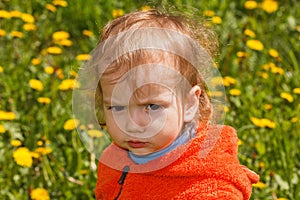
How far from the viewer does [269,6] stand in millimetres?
3562

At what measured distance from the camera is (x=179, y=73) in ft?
5.60

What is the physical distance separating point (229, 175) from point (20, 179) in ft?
3.13

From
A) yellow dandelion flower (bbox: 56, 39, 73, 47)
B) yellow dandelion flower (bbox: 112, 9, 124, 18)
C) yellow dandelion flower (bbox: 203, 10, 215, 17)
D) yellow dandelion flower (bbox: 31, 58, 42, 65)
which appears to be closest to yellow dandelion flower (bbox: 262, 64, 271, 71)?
yellow dandelion flower (bbox: 203, 10, 215, 17)

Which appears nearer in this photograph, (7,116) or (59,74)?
(7,116)

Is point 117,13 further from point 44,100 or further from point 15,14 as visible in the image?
point 44,100

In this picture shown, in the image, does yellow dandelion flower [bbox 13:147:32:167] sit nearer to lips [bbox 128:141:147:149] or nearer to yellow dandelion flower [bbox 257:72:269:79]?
lips [bbox 128:141:147:149]

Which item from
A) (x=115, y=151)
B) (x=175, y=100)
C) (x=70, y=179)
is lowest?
(x=70, y=179)

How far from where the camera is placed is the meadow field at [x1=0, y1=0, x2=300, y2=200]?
99.2 inches

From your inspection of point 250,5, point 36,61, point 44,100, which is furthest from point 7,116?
point 250,5

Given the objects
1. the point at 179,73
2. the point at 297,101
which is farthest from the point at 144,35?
the point at 297,101

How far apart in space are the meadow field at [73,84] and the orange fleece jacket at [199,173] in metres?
0.37

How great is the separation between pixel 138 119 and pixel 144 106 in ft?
0.10

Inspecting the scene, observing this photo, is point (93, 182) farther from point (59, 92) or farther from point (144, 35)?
point (144, 35)

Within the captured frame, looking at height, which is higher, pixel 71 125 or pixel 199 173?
pixel 199 173
